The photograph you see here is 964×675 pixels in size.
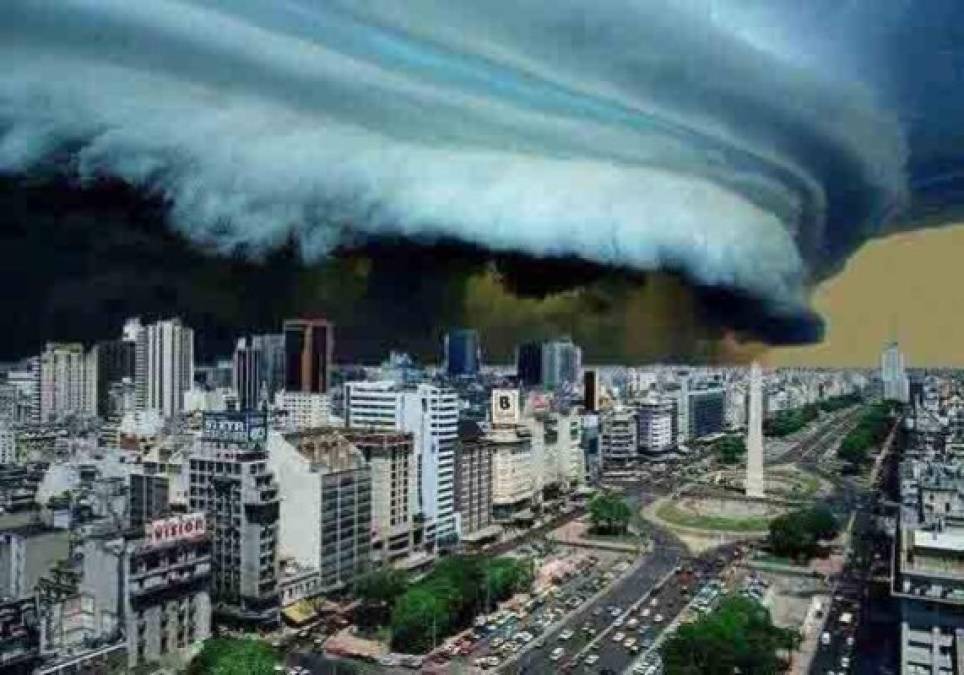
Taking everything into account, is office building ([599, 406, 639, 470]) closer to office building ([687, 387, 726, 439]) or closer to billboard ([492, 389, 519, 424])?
office building ([687, 387, 726, 439])

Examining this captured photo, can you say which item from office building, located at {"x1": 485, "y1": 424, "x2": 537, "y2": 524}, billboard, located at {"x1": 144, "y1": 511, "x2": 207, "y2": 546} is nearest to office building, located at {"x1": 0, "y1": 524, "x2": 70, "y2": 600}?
billboard, located at {"x1": 144, "y1": 511, "x2": 207, "y2": 546}

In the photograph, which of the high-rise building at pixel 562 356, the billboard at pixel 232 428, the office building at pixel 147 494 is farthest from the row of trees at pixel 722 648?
the office building at pixel 147 494

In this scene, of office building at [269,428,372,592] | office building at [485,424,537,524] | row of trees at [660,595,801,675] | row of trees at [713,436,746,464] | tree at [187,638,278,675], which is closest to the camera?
tree at [187,638,278,675]

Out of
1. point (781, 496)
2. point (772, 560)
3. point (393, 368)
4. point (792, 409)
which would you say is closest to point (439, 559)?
point (772, 560)

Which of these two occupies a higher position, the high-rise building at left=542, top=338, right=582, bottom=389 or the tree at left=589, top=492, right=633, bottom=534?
the high-rise building at left=542, top=338, right=582, bottom=389

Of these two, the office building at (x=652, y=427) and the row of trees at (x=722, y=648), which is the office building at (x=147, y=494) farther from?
the office building at (x=652, y=427)

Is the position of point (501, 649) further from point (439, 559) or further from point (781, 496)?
point (781, 496)
